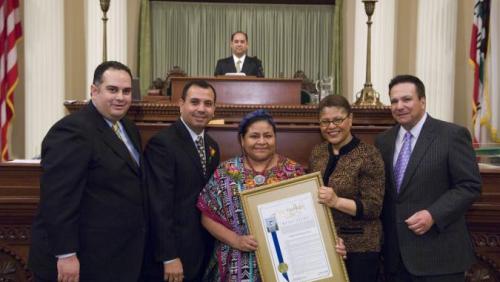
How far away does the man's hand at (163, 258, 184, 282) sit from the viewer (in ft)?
9.04

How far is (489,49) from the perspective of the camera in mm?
6246

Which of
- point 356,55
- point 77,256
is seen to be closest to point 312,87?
point 356,55

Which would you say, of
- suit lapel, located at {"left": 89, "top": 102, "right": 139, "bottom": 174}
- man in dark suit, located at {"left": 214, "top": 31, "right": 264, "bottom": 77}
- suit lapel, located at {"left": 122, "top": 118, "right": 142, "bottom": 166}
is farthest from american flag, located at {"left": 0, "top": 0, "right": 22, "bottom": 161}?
suit lapel, located at {"left": 89, "top": 102, "right": 139, "bottom": 174}

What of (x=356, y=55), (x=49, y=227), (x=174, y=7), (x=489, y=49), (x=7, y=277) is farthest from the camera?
(x=174, y=7)

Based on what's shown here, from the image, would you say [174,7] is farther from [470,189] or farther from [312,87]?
[470,189]

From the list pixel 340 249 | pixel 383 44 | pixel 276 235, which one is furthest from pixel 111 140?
pixel 383 44

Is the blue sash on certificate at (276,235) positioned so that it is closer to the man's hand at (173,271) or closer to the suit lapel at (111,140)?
the man's hand at (173,271)

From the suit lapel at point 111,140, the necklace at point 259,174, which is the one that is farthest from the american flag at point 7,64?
the necklace at point 259,174

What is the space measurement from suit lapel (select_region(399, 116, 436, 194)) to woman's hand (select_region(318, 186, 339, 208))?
460 millimetres

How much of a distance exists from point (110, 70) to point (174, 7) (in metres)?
8.60

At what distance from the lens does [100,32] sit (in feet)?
26.2

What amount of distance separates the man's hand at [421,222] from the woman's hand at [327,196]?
17.7 inches

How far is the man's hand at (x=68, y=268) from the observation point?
8.08ft

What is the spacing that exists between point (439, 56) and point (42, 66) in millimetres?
5495
